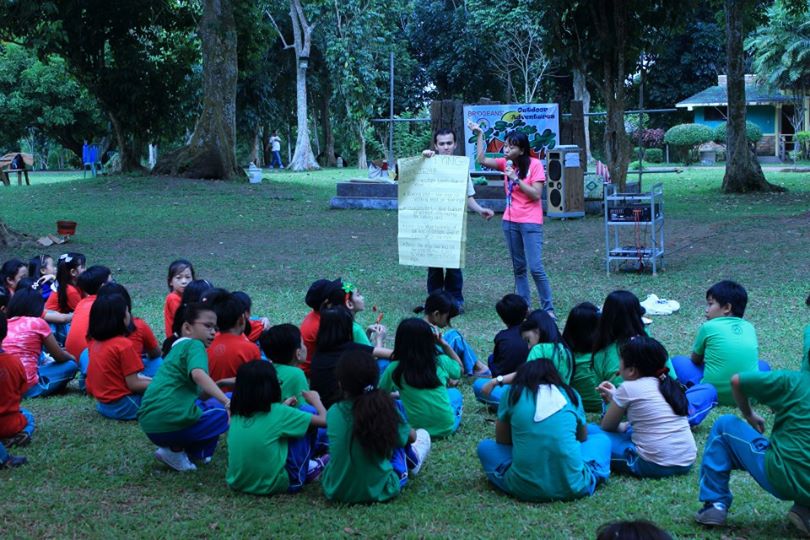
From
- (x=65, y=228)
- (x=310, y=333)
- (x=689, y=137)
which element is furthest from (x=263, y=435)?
(x=689, y=137)

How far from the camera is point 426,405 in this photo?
213 inches

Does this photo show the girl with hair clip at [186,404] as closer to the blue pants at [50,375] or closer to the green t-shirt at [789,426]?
the blue pants at [50,375]

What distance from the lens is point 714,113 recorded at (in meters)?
42.4

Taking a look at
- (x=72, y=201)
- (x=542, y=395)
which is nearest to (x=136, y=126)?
(x=72, y=201)

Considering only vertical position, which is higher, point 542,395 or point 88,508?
point 542,395

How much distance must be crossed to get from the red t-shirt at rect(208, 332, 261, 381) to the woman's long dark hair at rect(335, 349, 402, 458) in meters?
1.34

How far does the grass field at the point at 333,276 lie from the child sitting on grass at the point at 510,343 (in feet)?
1.04

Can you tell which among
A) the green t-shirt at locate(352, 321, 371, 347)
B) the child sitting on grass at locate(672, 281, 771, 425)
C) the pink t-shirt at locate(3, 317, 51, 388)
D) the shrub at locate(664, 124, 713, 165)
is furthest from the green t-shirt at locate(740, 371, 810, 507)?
the shrub at locate(664, 124, 713, 165)

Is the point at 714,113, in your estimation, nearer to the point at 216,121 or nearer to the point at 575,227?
the point at 216,121

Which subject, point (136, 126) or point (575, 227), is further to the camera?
point (136, 126)

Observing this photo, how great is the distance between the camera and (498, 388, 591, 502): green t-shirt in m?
4.39

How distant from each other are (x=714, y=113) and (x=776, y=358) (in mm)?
37629

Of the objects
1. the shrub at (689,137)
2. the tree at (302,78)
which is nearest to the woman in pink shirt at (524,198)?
the tree at (302,78)

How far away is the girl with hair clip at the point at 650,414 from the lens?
15.3 ft
